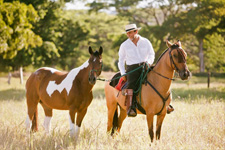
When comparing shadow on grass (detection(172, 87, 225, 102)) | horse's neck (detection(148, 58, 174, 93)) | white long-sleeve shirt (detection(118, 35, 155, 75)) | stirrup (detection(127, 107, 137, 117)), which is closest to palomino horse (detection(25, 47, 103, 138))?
white long-sleeve shirt (detection(118, 35, 155, 75))

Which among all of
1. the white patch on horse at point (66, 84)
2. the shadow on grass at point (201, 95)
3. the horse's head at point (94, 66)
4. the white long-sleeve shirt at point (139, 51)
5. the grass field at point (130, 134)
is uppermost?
the white long-sleeve shirt at point (139, 51)

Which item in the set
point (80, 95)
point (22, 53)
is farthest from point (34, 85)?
point (22, 53)

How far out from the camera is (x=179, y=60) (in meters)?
4.97

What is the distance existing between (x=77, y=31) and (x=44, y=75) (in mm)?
18263

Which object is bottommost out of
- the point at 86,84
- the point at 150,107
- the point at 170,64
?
the point at 150,107

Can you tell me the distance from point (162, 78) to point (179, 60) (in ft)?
2.11

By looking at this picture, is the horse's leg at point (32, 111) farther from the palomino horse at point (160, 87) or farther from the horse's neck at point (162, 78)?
the horse's neck at point (162, 78)

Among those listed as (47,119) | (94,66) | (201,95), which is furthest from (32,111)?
(201,95)

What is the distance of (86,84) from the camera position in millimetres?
5883

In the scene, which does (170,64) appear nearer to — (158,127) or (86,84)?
(158,127)

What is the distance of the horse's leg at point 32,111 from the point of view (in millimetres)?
6720

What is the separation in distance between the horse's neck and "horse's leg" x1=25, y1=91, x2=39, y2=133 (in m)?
3.27

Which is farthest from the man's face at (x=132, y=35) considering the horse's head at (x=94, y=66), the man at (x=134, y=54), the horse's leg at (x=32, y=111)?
the horse's leg at (x=32, y=111)

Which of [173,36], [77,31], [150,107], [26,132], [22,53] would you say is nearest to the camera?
[150,107]
